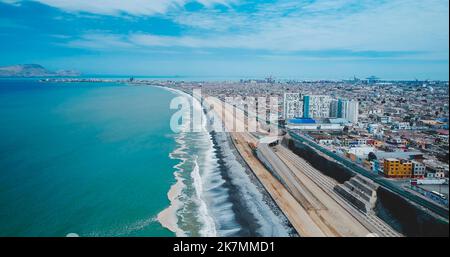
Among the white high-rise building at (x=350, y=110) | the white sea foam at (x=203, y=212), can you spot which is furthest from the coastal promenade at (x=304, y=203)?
the white high-rise building at (x=350, y=110)

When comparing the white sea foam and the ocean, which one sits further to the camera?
the ocean

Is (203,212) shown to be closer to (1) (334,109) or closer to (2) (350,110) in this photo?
(2) (350,110)

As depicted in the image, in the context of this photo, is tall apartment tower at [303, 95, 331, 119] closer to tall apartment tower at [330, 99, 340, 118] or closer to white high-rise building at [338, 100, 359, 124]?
tall apartment tower at [330, 99, 340, 118]

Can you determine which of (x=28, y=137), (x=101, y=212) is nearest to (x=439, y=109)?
(x=101, y=212)

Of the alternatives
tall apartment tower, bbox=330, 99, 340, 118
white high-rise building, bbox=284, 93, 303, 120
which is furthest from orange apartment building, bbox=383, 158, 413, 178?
white high-rise building, bbox=284, 93, 303, 120

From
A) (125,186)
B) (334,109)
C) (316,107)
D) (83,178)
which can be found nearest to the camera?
(125,186)

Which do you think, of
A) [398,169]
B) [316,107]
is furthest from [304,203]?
[316,107]

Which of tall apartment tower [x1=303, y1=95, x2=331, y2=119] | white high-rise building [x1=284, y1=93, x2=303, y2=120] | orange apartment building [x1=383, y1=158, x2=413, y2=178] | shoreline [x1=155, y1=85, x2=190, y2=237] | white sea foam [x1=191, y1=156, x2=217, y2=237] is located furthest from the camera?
white high-rise building [x1=284, y1=93, x2=303, y2=120]
